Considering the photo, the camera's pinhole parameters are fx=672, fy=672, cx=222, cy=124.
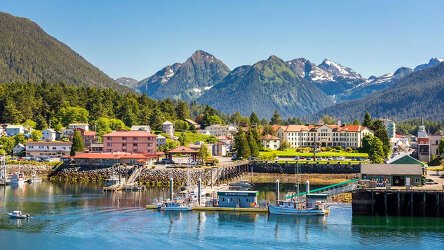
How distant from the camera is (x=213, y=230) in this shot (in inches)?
2272

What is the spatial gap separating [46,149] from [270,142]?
161 ft

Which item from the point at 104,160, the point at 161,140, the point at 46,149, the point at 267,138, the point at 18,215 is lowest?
the point at 18,215

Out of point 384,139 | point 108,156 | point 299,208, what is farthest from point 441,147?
point 299,208

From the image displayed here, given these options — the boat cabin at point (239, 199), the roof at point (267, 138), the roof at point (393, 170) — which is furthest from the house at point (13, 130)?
the roof at point (393, 170)

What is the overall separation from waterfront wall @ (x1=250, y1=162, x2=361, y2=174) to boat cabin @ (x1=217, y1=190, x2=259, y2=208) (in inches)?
1436

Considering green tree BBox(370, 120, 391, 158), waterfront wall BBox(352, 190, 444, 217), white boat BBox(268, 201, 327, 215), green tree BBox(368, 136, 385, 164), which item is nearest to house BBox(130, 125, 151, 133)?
green tree BBox(370, 120, 391, 158)

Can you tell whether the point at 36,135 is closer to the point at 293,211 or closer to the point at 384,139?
the point at 384,139

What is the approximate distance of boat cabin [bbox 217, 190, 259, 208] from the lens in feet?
223

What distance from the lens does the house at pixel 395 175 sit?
67588 mm

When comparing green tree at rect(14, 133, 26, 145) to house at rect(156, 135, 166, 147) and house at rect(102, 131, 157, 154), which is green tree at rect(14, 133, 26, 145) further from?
house at rect(156, 135, 166, 147)

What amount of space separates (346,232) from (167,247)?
15.6 meters

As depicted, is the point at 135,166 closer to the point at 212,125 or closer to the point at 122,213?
the point at 122,213

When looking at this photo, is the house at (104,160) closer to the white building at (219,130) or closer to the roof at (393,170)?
the roof at (393,170)

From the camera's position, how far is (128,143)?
115688 millimetres
